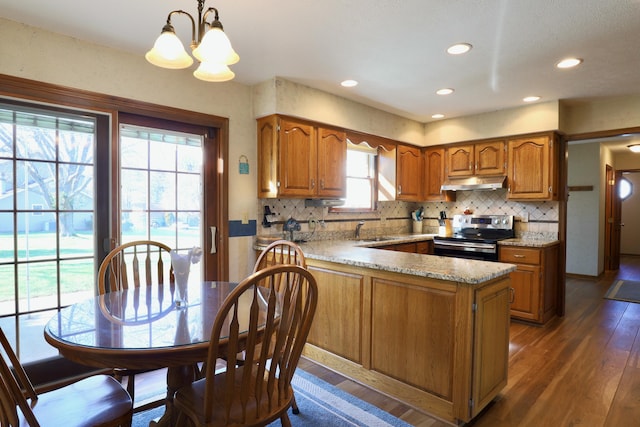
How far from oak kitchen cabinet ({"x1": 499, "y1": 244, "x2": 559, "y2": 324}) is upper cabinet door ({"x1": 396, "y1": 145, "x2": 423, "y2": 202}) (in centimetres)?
134

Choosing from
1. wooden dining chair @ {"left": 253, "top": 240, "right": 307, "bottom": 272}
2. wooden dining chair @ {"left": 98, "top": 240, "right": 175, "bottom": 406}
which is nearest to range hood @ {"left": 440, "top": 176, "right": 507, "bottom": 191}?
wooden dining chair @ {"left": 253, "top": 240, "right": 307, "bottom": 272}

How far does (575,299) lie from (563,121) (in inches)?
96.6

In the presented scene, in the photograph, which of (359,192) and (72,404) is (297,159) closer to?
(359,192)

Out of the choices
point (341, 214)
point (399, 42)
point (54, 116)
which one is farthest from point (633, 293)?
point (54, 116)

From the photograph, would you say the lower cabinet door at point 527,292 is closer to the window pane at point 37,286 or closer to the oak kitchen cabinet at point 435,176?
the oak kitchen cabinet at point 435,176

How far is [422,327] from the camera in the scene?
216 cm

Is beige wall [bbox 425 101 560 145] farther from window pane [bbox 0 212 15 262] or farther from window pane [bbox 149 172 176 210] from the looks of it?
window pane [bbox 0 212 15 262]

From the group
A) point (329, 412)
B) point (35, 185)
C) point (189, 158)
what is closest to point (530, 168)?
point (329, 412)

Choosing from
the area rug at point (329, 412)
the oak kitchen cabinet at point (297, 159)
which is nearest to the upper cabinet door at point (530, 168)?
the oak kitchen cabinet at point (297, 159)

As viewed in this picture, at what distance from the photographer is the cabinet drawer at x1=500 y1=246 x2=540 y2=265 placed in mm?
3746

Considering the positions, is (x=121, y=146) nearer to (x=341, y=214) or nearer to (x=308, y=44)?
(x=308, y=44)

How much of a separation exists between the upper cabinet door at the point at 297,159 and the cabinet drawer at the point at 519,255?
2206 millimetres

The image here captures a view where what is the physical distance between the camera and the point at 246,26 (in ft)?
7.50

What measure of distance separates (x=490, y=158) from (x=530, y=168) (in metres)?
0.47
